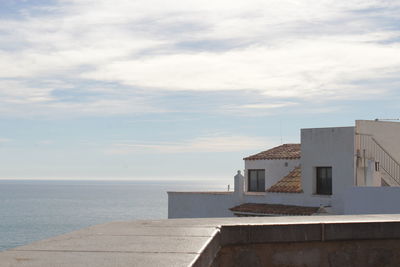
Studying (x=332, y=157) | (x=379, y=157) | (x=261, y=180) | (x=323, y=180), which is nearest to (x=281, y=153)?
(x=261, y=180)

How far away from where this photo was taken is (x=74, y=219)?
111125 mm

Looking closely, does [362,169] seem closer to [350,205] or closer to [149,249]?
[350,205]

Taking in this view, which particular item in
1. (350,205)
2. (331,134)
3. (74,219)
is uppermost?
(331,134)

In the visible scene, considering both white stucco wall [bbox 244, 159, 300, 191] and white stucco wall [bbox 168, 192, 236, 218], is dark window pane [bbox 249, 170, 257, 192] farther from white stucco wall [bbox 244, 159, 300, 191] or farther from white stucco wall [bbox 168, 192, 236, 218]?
white stucco wall [bbox 168, 192, 236, 218]

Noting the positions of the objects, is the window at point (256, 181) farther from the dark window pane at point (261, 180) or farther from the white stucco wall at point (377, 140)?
the white stucco wall at point (377, 140)

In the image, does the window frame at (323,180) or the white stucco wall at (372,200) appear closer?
the white stucco wall at (372,200)

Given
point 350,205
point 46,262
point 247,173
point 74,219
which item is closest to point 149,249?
point 46,262

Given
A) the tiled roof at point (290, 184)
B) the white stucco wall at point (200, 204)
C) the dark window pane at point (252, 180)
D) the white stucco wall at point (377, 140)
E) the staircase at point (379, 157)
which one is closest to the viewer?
the white stucco wall at point (377, 140)

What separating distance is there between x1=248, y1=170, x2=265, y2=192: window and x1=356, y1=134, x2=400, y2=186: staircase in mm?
6901

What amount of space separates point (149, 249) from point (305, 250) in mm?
1886

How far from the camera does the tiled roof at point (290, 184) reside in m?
30.2

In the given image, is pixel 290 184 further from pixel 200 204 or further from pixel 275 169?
pixel 200 204

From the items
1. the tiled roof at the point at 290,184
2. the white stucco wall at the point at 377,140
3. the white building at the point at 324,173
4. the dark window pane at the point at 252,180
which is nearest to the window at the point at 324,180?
the white building at the point at 324,173

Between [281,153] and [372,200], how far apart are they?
11703 millimetres
